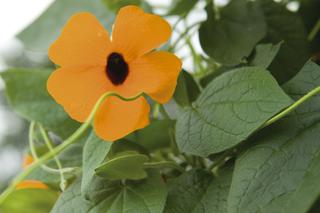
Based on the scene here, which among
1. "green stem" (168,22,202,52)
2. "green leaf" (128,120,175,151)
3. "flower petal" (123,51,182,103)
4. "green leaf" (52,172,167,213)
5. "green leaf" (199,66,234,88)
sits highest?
"flower petal" (123,51,182,103)

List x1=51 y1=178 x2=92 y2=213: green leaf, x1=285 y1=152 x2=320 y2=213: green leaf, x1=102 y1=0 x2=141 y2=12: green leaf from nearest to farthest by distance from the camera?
x1=285 y1=152 x2=320 y2=213: green leaf < x1=51 y1=178 x2=92 y2=213: green leaf < x1=102 y1=0 x2=141 y2=12: green leaf

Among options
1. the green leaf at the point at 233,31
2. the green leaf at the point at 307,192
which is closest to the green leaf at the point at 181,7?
the green leaf at the point at 233,31

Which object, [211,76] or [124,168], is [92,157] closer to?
[124,168]

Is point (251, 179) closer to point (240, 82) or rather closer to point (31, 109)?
point (240, 82)

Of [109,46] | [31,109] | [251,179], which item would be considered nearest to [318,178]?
[251,179]

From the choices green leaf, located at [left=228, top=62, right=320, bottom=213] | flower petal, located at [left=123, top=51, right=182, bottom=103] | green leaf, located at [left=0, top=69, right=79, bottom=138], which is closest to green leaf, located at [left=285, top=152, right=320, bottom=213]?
green leaf, located at [left=228, top=62, right=320, bottom=213]

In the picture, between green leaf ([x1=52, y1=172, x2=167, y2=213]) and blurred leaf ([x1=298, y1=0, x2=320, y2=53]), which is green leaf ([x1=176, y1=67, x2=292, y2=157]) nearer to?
green leaf ([x1=52, y1=172, x2=167, y2=213])

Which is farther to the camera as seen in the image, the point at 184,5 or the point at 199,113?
the point at 184,5

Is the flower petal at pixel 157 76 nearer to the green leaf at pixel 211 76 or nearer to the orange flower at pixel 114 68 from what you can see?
the orange flower at pixel 114 68
